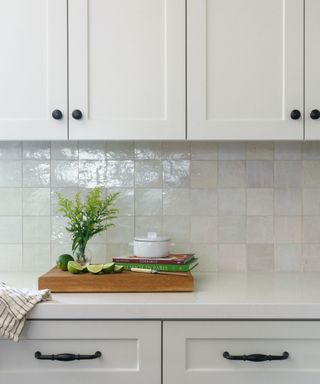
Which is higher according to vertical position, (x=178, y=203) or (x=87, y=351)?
(x=178, y=203)

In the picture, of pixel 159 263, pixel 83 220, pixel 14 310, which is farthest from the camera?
pixel 83 220

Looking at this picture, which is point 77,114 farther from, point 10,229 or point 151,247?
point 10,229

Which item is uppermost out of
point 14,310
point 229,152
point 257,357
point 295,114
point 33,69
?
point 33,69

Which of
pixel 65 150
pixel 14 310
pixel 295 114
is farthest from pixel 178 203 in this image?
pixel 14 310

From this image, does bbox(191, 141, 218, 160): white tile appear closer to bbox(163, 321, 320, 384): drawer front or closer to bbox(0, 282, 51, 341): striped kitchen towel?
bbox(163, 321, 320, 384): drawer front

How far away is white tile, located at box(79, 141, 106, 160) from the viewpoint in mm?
2139

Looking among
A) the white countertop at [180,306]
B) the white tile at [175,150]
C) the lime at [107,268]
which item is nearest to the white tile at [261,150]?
the white tile at [175,150]

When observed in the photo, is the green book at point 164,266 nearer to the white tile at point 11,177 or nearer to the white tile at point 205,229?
the white tile at point 205,229

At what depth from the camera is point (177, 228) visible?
214cm

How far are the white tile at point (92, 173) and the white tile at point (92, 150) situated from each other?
0.07 feet

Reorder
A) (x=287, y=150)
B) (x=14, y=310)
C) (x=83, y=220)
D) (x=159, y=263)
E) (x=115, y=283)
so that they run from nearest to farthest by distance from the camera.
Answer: (x=14, y=310)
(x=115, y=283)
(x=159, y=263)
(x=83, y=220)
(x=287, y=150)

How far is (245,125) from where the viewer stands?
1.78 metres

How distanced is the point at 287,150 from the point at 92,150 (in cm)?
84

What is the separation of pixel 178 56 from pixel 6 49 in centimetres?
62
